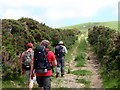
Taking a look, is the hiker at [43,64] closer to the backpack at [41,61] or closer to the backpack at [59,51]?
the backpack at [41,61]

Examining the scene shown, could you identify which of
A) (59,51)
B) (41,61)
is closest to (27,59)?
(41,61)

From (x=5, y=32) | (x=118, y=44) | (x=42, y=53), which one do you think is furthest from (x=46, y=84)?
(x=5, y=32)

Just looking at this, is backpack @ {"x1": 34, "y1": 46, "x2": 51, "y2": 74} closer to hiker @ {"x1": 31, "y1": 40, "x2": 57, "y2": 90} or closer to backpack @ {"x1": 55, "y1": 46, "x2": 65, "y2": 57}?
hiker @ {"x1": 31, "y1": 40, "x2": 57, "y2": 90}

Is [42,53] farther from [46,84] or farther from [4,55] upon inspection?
[4,55]

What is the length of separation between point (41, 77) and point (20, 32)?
10.8 metres

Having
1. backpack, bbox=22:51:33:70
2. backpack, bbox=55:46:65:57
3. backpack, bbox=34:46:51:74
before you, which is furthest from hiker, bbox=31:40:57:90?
backpack, bbox=55:46:65:57

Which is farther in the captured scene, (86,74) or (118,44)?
(86,74)

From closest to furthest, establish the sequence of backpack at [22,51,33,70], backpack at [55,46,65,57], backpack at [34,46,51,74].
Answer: backpack at [34,46,51,74], backpack at [22,51,33,70], backpack at [55,46,65,57]

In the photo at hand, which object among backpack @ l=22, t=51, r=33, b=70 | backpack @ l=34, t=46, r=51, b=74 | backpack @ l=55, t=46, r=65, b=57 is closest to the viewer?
backpack @ l=34, t=46, r=51, b=74

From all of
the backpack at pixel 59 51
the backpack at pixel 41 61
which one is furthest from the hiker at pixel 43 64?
the backpack at pixel 59 51

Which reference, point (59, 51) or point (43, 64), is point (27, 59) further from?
point (59, 51)

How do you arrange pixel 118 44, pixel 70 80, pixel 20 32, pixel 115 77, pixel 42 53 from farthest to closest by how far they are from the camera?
1. pixel 20 32
2. pixel 70 80
3. pixel 118 44
4. pixel 115 77
5. pixel 42 53

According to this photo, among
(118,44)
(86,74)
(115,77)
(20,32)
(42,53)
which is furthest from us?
(20,32)

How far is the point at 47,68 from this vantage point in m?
6.63
